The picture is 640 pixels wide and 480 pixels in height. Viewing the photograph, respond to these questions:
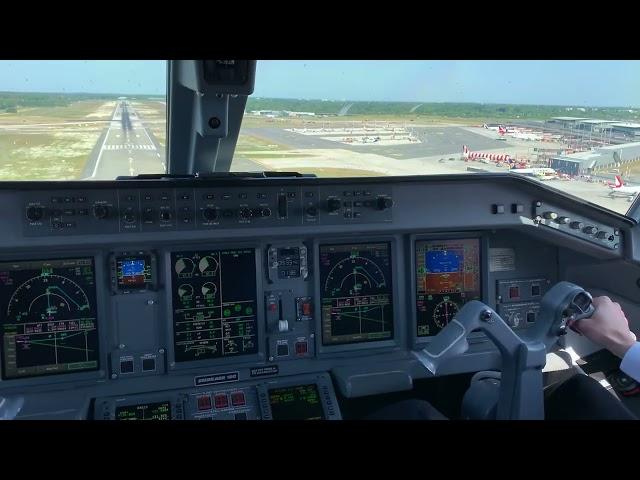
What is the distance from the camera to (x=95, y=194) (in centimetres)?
307

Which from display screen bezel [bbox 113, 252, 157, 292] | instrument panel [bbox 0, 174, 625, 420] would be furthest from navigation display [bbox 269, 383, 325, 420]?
display screen bezel [bbox 113, 252, 157, 292]

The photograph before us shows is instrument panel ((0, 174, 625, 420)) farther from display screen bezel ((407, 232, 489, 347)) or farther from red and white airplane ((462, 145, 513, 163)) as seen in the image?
red and white airplane ((462, 145, 513, 163))

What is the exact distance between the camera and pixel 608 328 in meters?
2.21

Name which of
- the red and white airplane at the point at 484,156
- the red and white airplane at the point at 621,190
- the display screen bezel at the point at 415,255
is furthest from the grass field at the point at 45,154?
the red and white airplane at the point at 621,190

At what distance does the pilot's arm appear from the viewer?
2090mm

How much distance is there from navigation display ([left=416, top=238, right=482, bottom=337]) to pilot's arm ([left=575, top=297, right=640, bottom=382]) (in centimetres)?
145

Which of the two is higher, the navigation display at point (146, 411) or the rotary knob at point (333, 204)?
the rotary knob at point (333, 204)

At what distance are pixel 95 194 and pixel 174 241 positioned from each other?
1.41 feet

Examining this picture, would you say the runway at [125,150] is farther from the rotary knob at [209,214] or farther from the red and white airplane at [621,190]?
the red and white airplane at [621,190]

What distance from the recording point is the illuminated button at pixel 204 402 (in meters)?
3.36

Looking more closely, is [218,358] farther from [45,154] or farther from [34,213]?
[45,154]

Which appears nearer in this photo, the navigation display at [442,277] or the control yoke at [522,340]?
the control yoke at [522,340]
